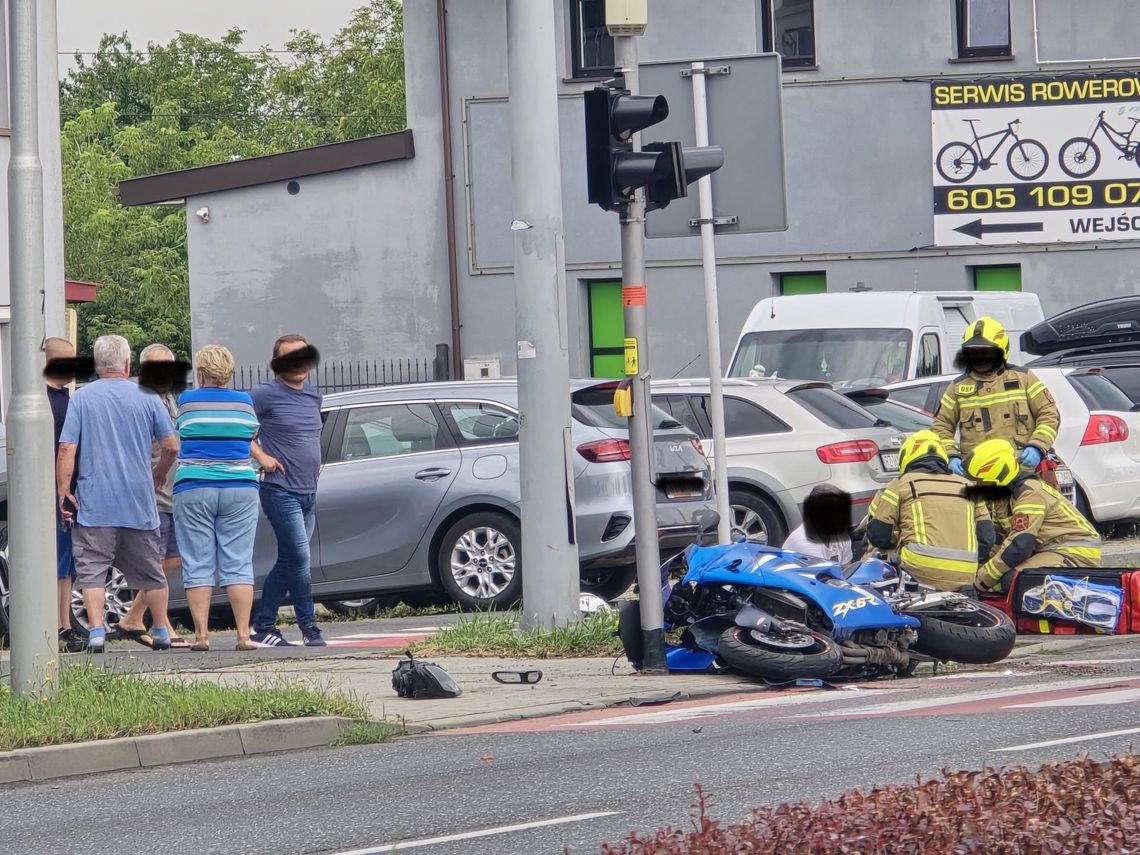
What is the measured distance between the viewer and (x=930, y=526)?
10.8 m

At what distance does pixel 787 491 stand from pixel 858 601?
524 centimetres

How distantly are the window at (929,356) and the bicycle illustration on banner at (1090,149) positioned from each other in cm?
990

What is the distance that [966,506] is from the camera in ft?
35.7

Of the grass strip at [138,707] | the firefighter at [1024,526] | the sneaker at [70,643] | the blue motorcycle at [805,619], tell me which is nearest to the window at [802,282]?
the firefighter at [1024,526]

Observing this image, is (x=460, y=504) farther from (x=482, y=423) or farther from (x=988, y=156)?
(x=988, y=156)

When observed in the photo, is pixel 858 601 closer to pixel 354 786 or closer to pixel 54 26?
pixel 354 786

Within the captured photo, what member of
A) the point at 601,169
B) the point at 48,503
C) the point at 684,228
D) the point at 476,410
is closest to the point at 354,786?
the point at 48,503

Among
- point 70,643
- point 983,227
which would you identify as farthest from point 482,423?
point 983,227

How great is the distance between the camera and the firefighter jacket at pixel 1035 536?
37.2 feet

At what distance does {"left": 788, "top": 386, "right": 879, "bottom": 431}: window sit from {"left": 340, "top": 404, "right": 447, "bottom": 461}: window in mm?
3077

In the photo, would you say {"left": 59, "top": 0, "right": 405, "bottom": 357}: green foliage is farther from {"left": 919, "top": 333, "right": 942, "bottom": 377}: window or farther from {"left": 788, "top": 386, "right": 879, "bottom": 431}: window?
{"left": 788, "top": 386, "right": 879, "bottom": 431}: window

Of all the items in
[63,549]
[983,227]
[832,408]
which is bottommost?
[63,549]

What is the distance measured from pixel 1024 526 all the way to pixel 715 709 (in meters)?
3.09

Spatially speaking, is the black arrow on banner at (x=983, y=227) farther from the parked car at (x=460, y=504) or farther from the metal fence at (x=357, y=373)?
the parked car at (x=460, y=504)
